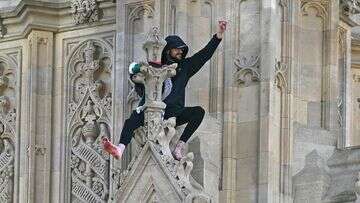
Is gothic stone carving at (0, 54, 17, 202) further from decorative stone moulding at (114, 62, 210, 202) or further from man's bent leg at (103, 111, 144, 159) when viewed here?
decorative stone moulding at (114, 62, 210, 202)

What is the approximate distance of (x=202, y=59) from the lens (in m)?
22.8

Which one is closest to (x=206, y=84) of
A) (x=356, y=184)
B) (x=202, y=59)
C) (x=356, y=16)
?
(x=202, y=59)

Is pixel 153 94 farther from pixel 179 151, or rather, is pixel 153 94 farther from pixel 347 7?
pixel 347 7

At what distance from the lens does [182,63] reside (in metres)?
22.9

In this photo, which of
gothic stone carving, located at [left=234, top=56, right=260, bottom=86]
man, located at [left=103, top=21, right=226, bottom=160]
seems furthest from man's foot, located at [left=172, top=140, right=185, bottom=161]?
gothic stone carving, located at [left=234, top=56, right=260, bottom=86]

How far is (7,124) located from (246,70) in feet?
12.1

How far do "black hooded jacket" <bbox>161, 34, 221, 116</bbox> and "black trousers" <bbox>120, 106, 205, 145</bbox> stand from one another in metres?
0.09

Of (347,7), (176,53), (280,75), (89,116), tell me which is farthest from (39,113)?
(347,7)

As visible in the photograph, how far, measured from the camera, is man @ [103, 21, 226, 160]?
22.5 metres

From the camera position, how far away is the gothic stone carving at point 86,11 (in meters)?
25.1

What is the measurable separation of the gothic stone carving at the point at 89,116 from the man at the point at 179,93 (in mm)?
1820

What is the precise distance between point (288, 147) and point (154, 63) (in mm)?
1893

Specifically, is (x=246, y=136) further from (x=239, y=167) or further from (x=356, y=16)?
(x=356, y=16)

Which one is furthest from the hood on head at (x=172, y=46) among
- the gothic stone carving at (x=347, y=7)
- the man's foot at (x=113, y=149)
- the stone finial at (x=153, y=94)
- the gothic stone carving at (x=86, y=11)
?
the gothic stone carving at (x=347, y=7)
